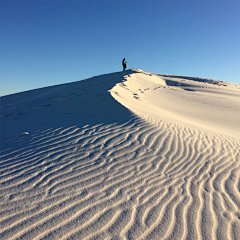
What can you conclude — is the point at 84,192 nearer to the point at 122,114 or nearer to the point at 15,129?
the point at 122,114

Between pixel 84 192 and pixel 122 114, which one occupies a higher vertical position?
pixel 122 114

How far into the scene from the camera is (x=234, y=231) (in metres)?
2.38

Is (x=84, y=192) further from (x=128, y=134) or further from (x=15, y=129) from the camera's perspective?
(x=15, y=129)

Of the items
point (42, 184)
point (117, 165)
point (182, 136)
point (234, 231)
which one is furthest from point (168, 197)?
point (182, 136)

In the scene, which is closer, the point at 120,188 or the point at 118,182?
the point at 120,188

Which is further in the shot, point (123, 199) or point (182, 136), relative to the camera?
point (182, 136)

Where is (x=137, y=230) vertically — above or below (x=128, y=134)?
below

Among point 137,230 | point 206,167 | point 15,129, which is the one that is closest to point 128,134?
point 206,167

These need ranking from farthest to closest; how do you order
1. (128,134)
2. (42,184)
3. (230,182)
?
(128,134) < (230,182) < (42,184)

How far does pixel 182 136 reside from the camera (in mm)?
5391

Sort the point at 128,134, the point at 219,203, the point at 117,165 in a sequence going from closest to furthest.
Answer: the point at 219,203, the point at 117,165, the point at 128,134

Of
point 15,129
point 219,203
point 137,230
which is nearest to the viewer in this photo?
point 137,230

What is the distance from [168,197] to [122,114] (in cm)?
411

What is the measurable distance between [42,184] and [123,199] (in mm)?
1451
